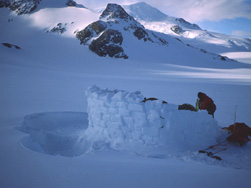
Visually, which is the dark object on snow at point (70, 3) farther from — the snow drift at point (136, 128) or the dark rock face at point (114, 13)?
the snow drift at point (136, 128)

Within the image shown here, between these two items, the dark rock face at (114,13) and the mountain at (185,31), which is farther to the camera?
the mountain at (185,31)

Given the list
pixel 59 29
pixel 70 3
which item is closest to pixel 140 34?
pixel 59 29

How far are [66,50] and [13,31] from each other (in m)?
13.0

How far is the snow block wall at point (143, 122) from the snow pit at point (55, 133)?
63 centimetres

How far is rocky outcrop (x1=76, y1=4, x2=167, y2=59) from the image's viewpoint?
24.1 meters

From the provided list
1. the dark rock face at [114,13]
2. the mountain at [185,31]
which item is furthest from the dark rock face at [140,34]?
the mountain at [185,31]

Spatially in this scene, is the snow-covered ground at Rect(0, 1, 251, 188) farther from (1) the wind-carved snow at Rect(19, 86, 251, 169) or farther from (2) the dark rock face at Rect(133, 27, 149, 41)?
(2) the dark rock face at Rect(133, 27, 149, 41)

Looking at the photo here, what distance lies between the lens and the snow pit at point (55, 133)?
3756 mm

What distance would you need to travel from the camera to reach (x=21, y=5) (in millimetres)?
36531

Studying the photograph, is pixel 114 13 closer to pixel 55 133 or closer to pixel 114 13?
pixel 114 13

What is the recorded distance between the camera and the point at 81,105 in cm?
702

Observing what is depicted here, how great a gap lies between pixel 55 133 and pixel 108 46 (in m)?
20.9

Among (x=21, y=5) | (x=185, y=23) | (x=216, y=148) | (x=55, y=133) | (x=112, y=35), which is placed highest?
(x=185, y=23)

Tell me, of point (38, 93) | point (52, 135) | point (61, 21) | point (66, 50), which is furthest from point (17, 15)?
point (52, 135)
